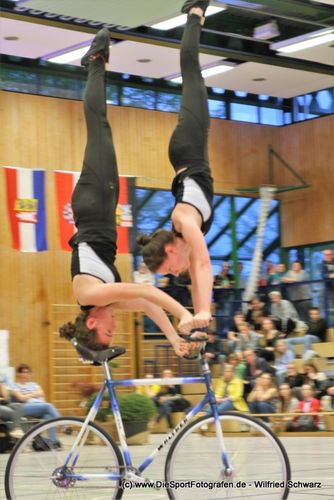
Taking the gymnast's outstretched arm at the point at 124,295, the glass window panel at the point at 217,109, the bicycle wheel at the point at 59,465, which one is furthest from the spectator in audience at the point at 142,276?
the bicycle wheel at the point at 59,465

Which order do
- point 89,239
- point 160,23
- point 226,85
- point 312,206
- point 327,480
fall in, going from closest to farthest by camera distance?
point 89,239, point 327,480, point 160,23, point 226,85, point 312,206

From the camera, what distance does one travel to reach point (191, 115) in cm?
542

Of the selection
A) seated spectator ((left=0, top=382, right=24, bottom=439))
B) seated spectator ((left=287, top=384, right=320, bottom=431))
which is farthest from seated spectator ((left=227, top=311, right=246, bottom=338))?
seated spectator ((left=0, top=382, right=24, bottom=439))

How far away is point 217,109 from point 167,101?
137cm

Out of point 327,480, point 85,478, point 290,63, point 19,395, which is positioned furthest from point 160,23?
point 85,478

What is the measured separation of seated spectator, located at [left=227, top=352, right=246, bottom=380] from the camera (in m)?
14.0

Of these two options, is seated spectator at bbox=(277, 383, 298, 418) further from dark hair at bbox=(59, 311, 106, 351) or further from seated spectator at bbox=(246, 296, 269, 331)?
dark hair at bbox=(59, 311, 106, 351)

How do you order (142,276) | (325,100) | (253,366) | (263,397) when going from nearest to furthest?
(263,397) < (253,366) < (142,276) < (325,100)

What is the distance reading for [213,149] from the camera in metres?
20.0

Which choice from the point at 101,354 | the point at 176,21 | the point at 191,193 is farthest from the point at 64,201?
the point at 101,354

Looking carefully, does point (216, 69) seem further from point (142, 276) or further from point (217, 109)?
point (142, 276)

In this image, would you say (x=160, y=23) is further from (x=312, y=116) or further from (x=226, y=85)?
(x=312, y=116)

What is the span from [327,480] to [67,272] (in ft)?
36.9

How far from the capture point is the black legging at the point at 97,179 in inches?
203
